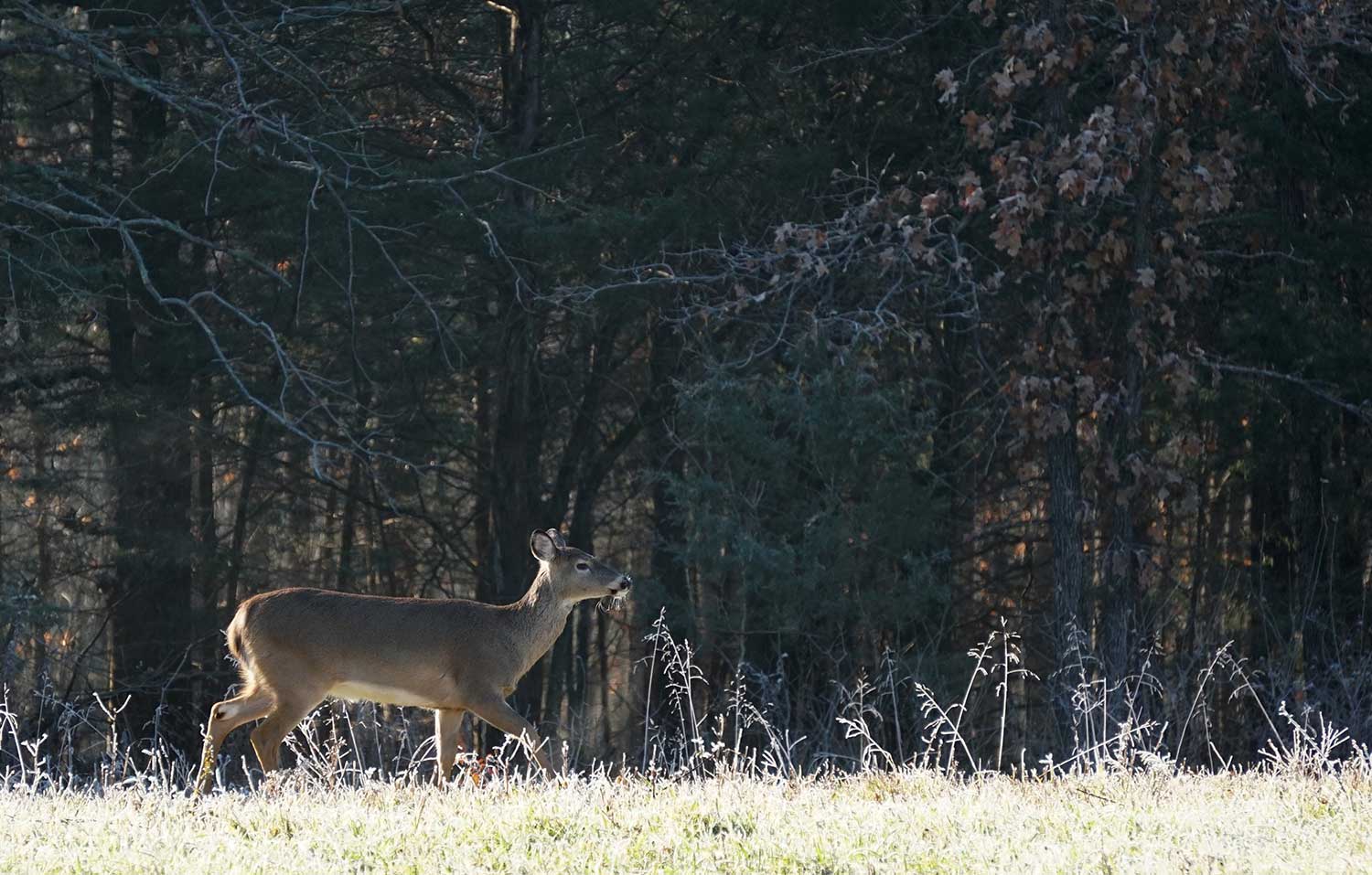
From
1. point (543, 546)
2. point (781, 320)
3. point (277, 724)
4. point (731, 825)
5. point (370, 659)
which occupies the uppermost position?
point (781, 320)

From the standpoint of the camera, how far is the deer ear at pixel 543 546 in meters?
10.6

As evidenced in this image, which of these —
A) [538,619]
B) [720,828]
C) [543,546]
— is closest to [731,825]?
[720,828]

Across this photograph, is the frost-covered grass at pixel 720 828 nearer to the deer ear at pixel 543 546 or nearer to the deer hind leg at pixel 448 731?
the deer hind leg at pixel 448 731

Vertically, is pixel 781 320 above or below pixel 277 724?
above

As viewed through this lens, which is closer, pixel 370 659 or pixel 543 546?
pixel 370 659

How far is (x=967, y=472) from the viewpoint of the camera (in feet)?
52.9

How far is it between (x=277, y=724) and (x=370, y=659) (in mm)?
602

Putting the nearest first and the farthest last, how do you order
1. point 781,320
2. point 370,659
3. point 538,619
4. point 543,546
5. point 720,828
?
1. point 720,828
2. point 370,659
3. point 538,619
4. point 543,546
5. point 781,320

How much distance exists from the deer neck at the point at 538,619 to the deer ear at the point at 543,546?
0.41 feet

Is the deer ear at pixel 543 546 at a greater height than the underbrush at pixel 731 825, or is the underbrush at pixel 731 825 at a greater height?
the deer ear at pixel 543 546

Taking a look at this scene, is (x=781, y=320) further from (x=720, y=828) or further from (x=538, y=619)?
(x=720, y=828)

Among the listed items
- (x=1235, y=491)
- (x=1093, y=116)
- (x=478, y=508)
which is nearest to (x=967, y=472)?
(x=1235, y=491)

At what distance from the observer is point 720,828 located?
18.0ft

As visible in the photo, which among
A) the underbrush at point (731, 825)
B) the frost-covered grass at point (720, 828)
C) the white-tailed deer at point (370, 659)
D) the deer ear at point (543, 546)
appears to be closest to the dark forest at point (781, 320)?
the deer ear at point (543, 546)
